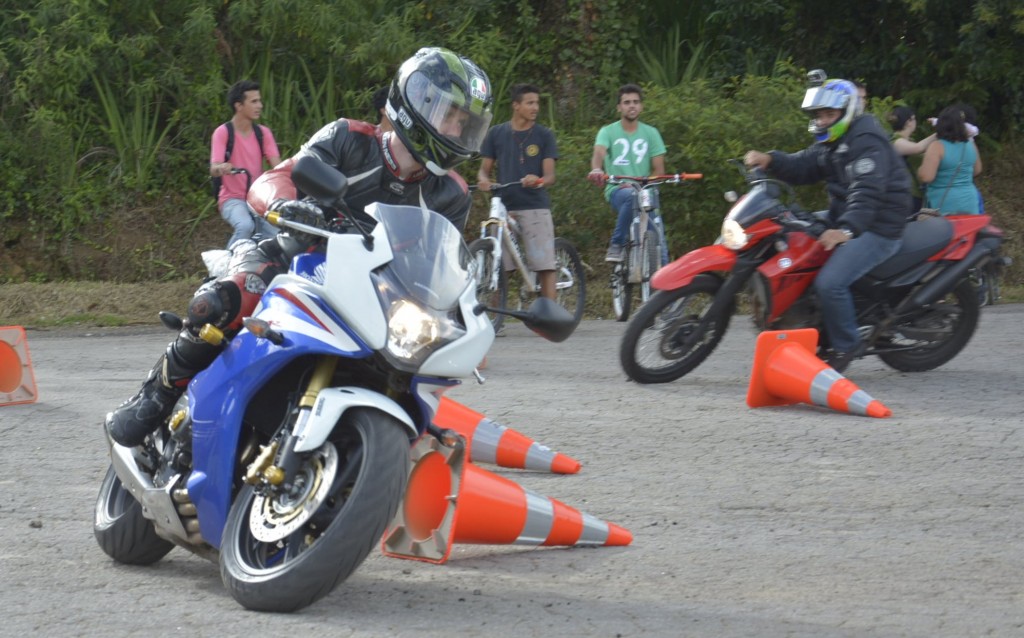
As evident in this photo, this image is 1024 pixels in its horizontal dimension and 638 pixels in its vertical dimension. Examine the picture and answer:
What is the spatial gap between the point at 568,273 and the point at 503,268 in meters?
1.06

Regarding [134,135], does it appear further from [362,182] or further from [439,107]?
[439,107]

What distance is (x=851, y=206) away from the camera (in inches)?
379

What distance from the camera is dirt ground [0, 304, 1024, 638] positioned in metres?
4.71

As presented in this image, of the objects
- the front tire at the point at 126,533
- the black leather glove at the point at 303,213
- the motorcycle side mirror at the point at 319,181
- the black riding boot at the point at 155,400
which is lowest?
the front tire at the point at 126,533

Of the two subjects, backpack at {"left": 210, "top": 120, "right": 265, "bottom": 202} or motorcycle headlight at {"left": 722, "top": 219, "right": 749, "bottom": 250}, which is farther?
backpack at {"left": 210, "top": 120, "right": 265, "bottom": 202}

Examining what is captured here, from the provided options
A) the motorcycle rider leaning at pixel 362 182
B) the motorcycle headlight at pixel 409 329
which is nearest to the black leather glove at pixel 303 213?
the motorcycle rider leaning at pixel 362 182

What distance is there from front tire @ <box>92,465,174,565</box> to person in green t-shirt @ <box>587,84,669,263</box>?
28.1 ft

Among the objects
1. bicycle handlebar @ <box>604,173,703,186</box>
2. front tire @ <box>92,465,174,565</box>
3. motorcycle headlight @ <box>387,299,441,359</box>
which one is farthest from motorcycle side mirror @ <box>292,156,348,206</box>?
bicycle handlebar @ <box>604,173,703,186</box>

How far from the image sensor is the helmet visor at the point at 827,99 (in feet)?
31.9

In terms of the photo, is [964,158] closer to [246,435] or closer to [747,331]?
[747,331]

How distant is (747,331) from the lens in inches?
500

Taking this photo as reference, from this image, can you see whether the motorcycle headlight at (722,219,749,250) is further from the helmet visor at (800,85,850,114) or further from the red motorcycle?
the helmet visor at (800,85,850,114)

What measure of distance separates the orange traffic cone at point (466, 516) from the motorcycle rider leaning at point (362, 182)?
31.4 inches

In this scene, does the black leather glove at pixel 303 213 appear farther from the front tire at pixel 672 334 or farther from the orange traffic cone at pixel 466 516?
the front tire at pixel 672 334
